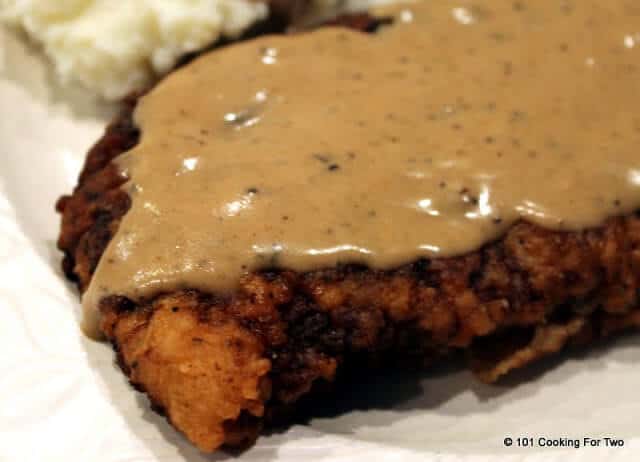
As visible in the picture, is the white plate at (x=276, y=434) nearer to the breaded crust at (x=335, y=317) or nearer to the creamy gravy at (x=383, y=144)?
the breaded crust at (x=335, y=317)

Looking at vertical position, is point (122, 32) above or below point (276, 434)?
above

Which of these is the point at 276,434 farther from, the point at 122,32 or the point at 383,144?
the point at 122,32

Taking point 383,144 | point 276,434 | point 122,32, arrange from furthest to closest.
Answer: point 122,32
point 383,144
point 276,434

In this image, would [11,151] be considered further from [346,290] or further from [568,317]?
[568,317]

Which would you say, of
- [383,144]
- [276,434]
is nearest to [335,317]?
[276,434]

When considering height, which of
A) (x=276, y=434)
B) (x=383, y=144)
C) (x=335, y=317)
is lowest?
(x=276, y=434)

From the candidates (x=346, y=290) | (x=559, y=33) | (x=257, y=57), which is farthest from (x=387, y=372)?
(x=559, y=33)

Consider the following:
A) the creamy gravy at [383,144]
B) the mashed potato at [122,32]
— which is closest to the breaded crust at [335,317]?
the creamy gravy at [383,144]
